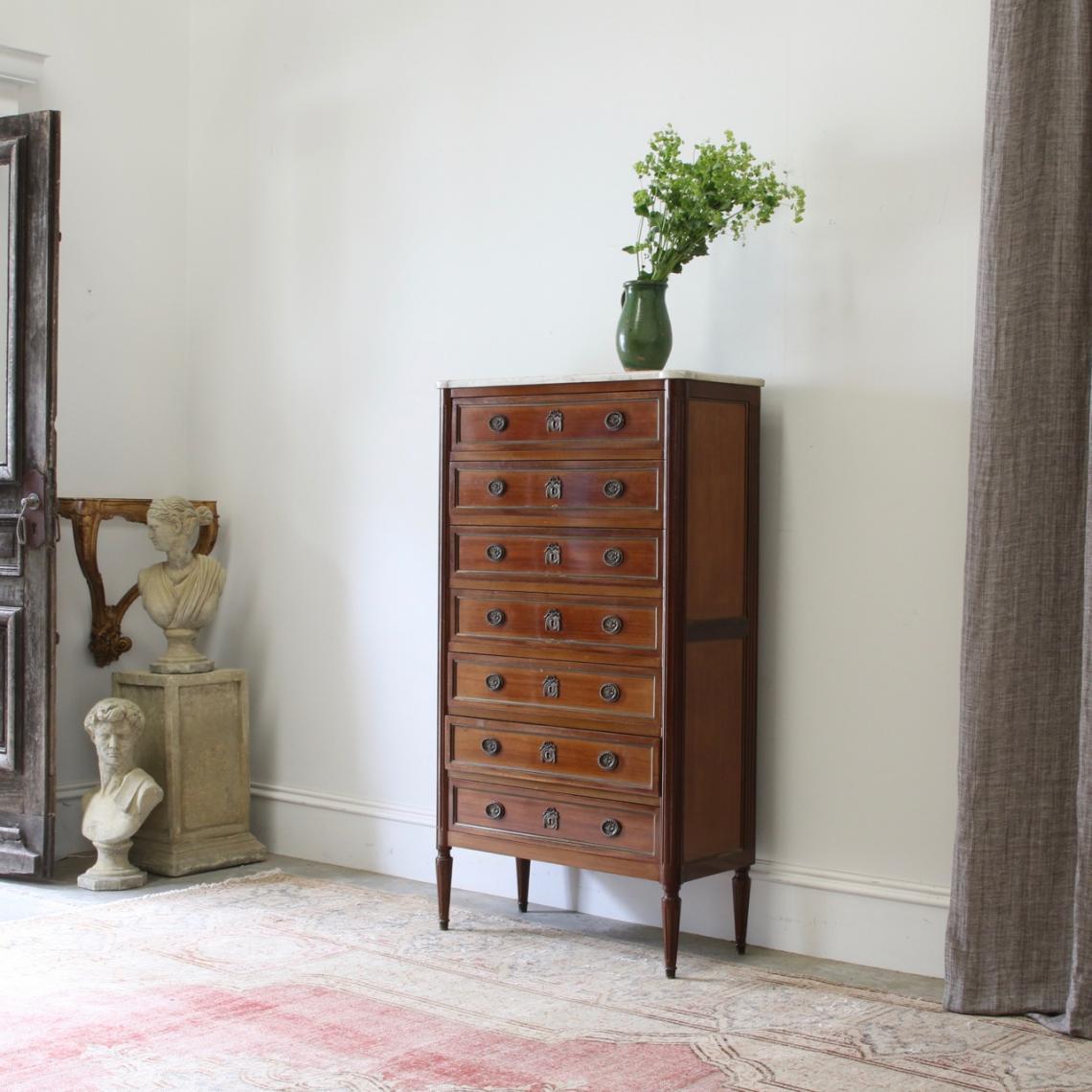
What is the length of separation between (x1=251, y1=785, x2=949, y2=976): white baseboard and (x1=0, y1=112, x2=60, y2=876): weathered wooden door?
89cm

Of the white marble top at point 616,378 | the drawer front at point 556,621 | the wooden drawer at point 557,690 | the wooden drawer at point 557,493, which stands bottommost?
the wooden drawer at point 557,690

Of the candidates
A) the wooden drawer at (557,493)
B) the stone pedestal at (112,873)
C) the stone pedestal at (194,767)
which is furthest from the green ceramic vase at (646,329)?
the stone pedestal at (112,873)

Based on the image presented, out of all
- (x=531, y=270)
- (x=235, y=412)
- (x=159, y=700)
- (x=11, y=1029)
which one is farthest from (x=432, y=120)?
(x=11, y=1029)

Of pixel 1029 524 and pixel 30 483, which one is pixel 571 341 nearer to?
pixel 1029 524

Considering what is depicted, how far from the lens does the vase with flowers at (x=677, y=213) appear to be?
144 inches

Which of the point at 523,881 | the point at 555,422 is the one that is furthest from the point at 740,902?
the point at 555,422

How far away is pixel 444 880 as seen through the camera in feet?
13.0

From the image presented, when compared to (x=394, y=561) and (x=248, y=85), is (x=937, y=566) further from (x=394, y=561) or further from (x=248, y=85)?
(x=248, y=85)

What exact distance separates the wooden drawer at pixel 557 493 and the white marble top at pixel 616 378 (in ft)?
0.69

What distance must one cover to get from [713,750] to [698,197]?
4.53 feet

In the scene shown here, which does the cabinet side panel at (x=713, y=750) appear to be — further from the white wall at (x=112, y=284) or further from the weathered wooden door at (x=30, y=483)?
the white wall at (x=112, y=284)

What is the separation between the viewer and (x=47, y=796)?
→ 177 inches

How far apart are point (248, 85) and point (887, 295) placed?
103 inches

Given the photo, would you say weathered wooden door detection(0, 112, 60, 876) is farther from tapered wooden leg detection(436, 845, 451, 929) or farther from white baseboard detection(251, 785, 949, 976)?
tapered wooden leg detection(436, 845, 451, 929)
